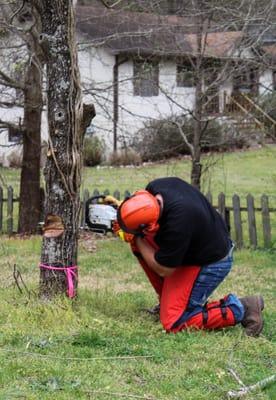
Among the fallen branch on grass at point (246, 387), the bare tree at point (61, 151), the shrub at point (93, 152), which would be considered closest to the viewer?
the fallen branch on grass at point (246, 387)

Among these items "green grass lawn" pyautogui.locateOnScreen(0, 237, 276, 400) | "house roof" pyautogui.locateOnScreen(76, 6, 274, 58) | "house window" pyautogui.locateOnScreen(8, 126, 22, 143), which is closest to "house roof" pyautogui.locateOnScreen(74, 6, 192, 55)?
"house roof" pyautogui.locateOnScreen(76, 6, 274, 58)

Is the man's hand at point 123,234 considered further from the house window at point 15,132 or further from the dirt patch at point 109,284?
the house window at point 15,132

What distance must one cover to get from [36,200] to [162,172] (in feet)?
31.8

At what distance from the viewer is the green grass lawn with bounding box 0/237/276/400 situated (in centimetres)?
379

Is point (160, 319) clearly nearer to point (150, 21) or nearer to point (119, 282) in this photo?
point (119, 282)

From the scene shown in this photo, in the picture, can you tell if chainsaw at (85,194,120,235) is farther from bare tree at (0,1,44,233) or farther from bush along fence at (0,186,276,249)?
bare tree at (0,1,44,233)

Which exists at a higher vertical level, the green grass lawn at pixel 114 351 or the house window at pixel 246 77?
the house window at pixel 246 77

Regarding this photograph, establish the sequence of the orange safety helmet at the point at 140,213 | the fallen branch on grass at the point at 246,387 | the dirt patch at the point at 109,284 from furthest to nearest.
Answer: the dirt patch at the point at 109,284 < the orange safety helmet at the point at 140,213 < the fallen branch on grass at the point at 246,387

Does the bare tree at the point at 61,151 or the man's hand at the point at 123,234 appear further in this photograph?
the bare tree at the point at 61,151

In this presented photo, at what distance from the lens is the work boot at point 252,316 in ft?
16.9

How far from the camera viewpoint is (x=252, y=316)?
5.24m

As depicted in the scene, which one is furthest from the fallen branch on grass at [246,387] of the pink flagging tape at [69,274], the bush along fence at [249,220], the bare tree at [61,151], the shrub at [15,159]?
the shrub at [15,159]

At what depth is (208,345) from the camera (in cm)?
471

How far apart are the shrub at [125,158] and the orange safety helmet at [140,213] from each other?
62.9 feet
